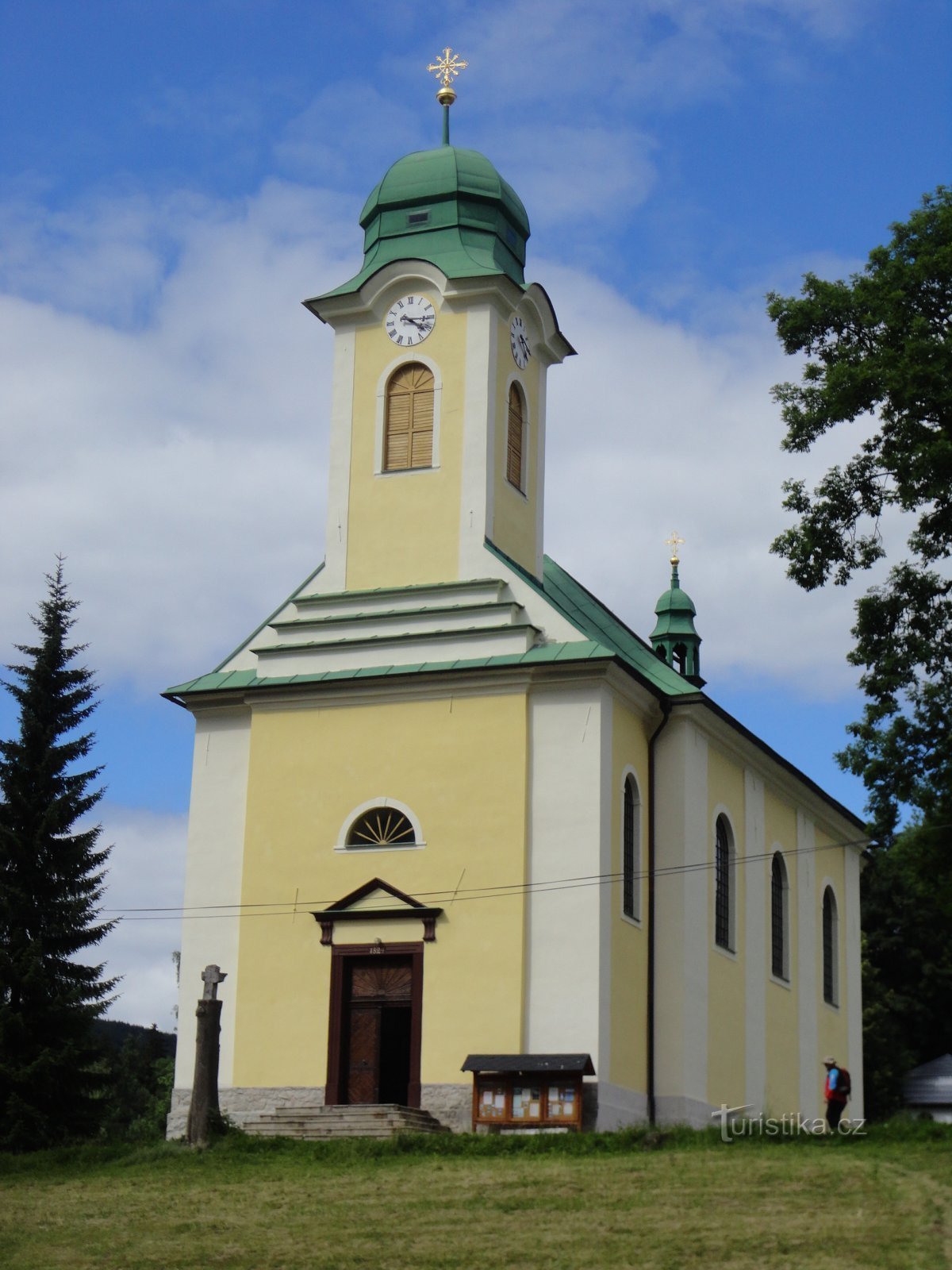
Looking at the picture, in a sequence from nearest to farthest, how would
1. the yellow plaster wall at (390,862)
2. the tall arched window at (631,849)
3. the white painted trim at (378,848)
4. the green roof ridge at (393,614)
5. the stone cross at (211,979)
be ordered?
1. the stone cross at (211,979)
2. the yellow plaster wall at (390,862)
3. the white painted trim at (378,848)
4. the tall arched window at (631,849)
5. the green roof ridge at (393,614)

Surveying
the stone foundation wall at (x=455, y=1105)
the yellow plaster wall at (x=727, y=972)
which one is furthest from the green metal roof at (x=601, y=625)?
the stone foundation wall at (x=455, y=1105)

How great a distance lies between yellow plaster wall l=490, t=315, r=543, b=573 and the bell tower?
4 cm

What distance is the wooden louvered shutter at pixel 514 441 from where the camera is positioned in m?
32.6

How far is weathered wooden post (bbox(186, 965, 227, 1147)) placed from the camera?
26.1 metres

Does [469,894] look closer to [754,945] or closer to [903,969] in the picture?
[754,945]

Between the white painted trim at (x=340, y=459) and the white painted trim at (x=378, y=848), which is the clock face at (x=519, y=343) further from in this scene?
the white painted trim at (x=378, y=848)

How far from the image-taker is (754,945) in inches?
1321

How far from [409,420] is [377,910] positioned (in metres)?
A: 8.20

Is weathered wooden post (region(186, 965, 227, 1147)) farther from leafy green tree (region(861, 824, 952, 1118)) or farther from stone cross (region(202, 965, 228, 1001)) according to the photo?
leafy green tree (region(861, 824, 952, 1118))

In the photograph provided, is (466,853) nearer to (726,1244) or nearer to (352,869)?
(352,869)

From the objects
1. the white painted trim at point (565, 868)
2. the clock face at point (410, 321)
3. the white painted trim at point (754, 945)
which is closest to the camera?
the white painted trim at point (565, 868)

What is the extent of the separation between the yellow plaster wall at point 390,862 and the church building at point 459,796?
0.04 metres

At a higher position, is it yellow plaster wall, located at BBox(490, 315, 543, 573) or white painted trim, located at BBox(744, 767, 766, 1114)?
yellow plaster wall, located at BBox(490, 315, 543, 573)

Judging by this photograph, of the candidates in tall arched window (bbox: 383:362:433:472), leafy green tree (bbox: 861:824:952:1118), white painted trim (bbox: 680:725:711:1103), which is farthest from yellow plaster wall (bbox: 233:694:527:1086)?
leafy green tree (bbox: 861:824:952:1118)
